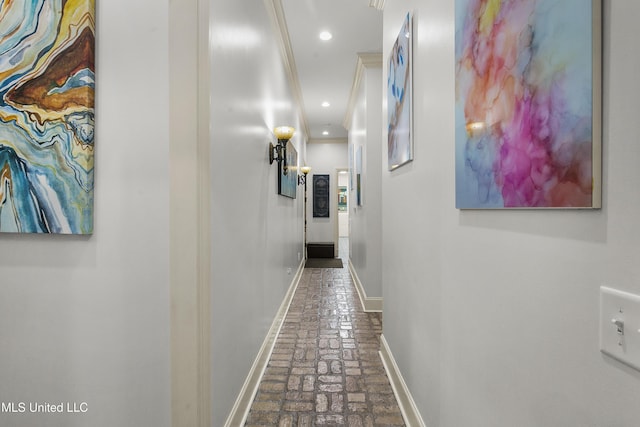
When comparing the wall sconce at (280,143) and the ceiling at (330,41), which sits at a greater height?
the ceiling at (330,41)

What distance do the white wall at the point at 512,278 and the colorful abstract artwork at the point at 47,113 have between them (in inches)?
57.9

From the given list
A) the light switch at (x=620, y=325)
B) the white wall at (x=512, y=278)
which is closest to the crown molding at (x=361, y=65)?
the white wall at (x=512, y=278)

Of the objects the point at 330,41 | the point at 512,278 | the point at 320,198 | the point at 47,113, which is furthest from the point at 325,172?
the point at 512,278

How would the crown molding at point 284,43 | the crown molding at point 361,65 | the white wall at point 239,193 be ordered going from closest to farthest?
1. the white wall at point 239,193
2. the crown molding at point 284,43
3. the crown molding at point 361,65

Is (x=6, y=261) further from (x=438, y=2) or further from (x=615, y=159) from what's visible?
(x=438, y=2)

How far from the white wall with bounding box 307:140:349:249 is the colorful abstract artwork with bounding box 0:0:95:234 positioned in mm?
6932

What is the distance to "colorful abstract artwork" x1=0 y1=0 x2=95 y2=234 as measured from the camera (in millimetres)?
1289

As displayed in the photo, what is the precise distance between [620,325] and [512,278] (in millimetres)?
334

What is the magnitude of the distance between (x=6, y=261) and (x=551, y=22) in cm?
207

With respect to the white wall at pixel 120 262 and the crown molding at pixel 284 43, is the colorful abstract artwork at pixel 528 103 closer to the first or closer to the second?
the white wall at pixel 120 262

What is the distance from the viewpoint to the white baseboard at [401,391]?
5.68ft

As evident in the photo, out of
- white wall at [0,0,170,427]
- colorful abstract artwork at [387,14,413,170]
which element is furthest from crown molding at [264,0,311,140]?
white wall at [0,0,170,427]

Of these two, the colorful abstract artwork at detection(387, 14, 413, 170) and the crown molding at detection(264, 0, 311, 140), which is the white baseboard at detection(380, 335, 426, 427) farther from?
the crown molding at detection(264, 0, 311, 140)

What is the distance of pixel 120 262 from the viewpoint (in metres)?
1.33
